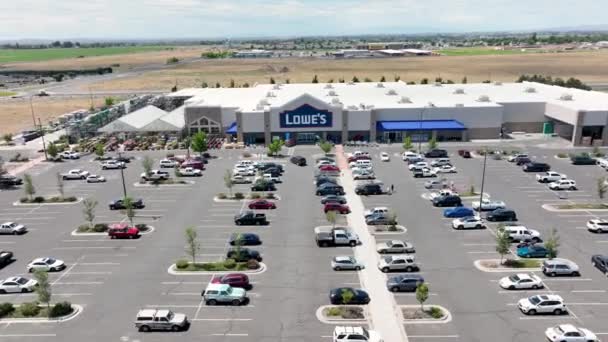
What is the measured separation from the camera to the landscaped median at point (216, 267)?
1614 inches

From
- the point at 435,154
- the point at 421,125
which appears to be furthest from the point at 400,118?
the point at 435,154

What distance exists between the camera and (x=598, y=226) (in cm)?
4831

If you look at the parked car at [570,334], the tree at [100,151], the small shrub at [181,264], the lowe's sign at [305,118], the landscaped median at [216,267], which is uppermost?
the lowe's sign at [305,118]

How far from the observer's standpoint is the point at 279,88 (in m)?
119

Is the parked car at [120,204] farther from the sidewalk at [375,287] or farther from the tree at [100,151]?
the tree at [100,151]

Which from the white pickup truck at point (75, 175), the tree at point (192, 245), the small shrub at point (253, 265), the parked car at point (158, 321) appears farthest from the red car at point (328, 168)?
the parked car at point (158, 321)

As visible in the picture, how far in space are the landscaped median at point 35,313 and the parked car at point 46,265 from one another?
6.25 m

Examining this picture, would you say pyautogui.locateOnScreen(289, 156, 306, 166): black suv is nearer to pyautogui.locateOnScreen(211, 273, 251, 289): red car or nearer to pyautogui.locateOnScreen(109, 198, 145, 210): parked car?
pyautogui.locateOnScreen(109, 198, 145, 210): parked car

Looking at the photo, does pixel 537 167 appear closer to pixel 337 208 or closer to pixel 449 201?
pixel 449 201

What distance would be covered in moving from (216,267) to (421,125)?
58817 millimetres

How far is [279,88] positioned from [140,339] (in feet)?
307

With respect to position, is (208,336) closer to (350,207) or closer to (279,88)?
(350,207)

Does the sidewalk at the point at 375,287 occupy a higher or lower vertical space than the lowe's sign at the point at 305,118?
lower

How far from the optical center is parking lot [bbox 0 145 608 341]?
32906mm
